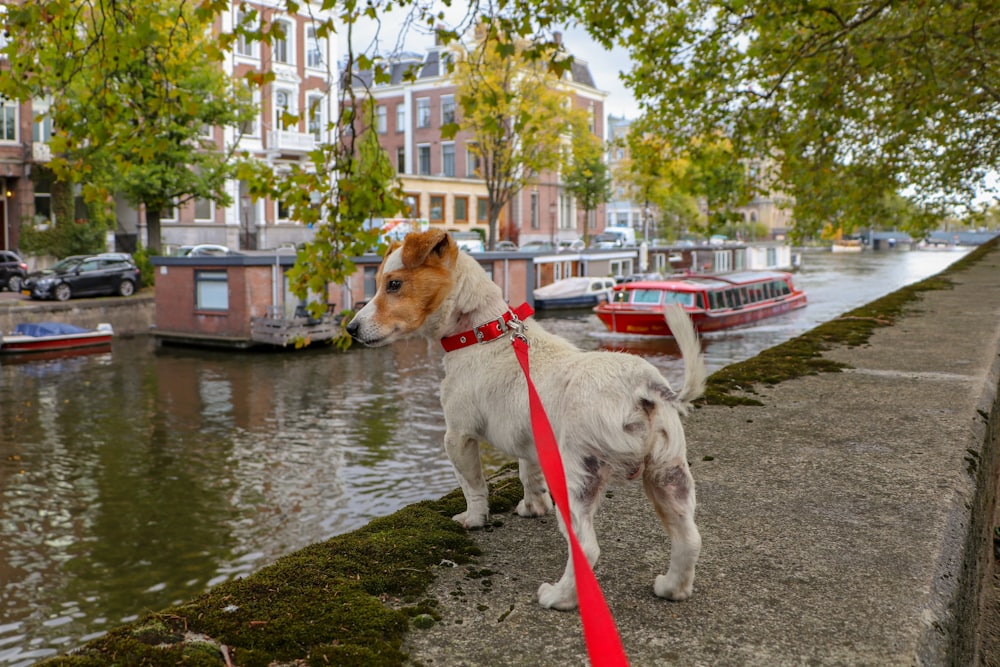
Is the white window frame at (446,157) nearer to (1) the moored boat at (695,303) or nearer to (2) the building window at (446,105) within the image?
(2) the building window at (446,105)

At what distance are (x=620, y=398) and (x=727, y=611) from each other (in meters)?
0.77

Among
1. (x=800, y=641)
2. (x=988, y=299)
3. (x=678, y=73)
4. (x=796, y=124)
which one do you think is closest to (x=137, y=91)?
(x=800, y=641)

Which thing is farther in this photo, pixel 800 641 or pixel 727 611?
pixel 727 611

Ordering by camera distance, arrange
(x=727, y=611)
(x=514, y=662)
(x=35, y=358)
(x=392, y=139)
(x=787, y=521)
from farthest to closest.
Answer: (x=392, y=139) → (x=35, y=358) → (x=787, y=521) → (x=727, y=611) → (x=514, y=662)

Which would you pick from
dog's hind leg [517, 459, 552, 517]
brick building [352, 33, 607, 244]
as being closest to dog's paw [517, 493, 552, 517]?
dog's hind leg [517, 459, 552, 517]

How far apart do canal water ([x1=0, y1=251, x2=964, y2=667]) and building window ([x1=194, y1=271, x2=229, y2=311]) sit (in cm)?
230

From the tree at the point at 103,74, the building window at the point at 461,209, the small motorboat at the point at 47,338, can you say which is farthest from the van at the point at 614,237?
the tree at the point at 103,74

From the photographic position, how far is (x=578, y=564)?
263cm

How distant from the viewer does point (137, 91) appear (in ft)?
25.9

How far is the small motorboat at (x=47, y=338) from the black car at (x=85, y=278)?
364 centimetres

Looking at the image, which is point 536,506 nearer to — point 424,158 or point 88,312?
point 88,312

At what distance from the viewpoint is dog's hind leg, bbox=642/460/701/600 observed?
9.82 feet

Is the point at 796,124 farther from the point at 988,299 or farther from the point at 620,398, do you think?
the point at 620,398

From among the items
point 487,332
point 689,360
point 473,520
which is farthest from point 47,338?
point 689,360
